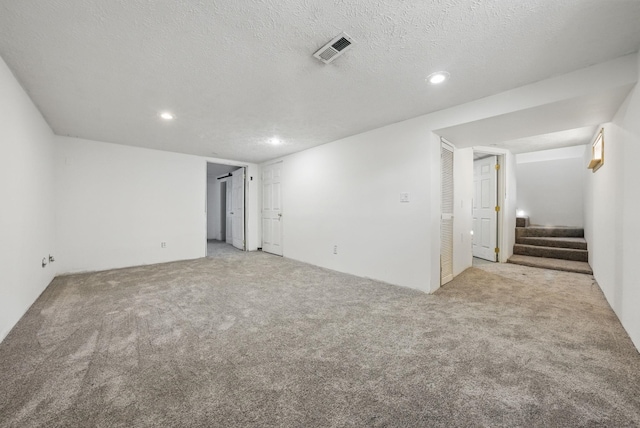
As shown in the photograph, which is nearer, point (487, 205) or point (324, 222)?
point (324, 222)

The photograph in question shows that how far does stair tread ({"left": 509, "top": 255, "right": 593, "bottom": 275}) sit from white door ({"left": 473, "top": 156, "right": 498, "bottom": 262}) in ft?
1.44

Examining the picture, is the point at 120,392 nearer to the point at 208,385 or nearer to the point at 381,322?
the point at 208,385

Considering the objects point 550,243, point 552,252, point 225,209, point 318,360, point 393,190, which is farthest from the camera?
point 225,209

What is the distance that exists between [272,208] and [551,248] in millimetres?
5806

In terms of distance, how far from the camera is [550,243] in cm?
502

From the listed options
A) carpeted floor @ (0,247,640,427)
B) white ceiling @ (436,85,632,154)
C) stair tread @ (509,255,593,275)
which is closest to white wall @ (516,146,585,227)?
stair tread @ (509,255,593,275)

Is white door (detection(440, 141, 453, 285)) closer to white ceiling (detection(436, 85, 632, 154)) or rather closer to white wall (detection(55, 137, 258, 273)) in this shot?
white ceiling (detection(436, 85, 632, 154))

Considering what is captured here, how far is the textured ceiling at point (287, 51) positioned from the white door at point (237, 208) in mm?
3347

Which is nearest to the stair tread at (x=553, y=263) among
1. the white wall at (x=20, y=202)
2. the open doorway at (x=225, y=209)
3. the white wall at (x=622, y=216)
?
the white wall at (x=622, y=216)

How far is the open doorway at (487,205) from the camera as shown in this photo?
4879 millimetres

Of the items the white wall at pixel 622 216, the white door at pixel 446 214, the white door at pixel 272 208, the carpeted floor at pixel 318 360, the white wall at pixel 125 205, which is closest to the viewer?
the carpeted floor at pixel 318 360

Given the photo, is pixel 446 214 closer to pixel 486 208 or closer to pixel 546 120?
pixel 546 120

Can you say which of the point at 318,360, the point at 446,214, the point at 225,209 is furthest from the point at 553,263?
the point at 225,209

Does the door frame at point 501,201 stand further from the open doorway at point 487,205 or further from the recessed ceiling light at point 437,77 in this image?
the recessed ceiling light at point 437,77
